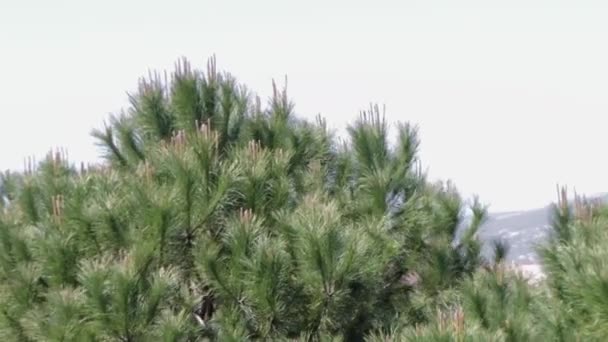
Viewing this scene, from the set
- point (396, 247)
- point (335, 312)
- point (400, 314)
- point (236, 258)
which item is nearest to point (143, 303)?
point (236, 258)

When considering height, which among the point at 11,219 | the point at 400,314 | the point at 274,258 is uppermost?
the point at 11,219

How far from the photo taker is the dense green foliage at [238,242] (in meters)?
4.52

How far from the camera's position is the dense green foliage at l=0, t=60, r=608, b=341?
4516 millimetres

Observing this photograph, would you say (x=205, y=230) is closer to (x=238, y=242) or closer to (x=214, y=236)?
(x=214, y=236)

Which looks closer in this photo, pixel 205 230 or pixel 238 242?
pixel 238 242

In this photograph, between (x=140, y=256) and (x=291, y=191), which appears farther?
(x=291, y=191)

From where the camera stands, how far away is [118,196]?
5027 millimetres

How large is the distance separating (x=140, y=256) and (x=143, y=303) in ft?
0.81

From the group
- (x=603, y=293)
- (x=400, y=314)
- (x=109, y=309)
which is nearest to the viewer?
(x=603, y=293)

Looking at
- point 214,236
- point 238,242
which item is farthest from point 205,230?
point 238,242

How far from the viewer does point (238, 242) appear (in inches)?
189

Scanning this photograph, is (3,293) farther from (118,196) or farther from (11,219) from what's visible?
(118,196)

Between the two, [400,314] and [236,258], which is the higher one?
[236,258]

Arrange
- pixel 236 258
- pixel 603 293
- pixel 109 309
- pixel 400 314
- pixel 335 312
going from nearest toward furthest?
pixel 603 293 → pixel 109 309 → pixel 236 258 → pixel 335 312 → pixel 400 314
